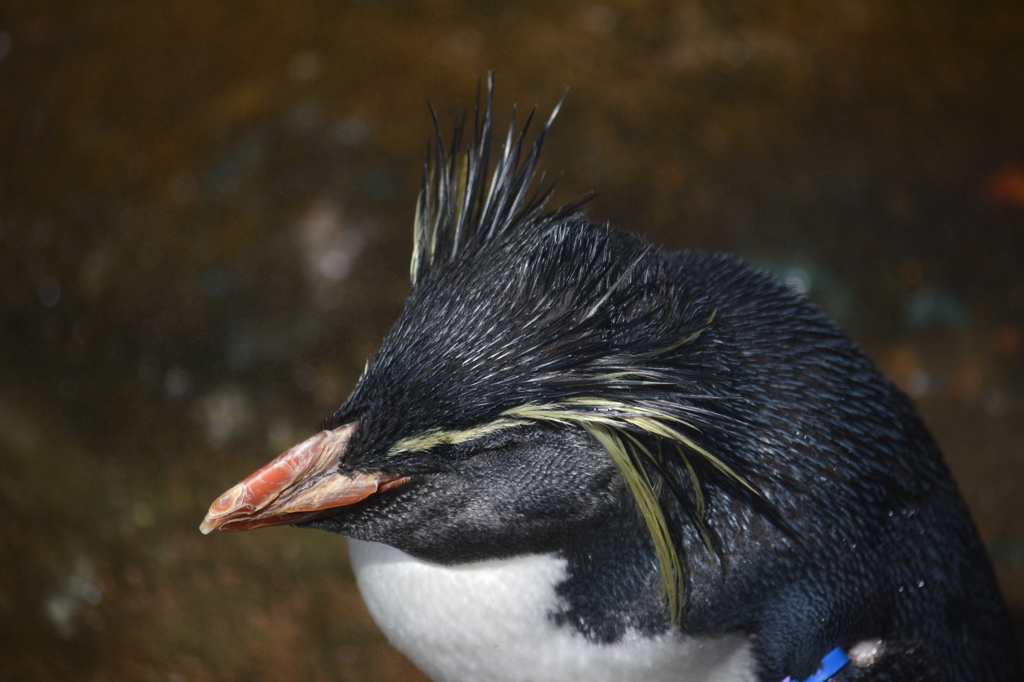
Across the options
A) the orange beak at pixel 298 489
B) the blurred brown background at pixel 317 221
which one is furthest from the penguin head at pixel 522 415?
the blurred brown background at pixel 317 221

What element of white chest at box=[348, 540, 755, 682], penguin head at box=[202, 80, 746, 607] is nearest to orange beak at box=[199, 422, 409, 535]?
penguin head at box=[202, 80, 746, 607]

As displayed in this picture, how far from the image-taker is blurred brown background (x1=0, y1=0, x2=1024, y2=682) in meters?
2.54

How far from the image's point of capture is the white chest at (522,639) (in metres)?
1.58

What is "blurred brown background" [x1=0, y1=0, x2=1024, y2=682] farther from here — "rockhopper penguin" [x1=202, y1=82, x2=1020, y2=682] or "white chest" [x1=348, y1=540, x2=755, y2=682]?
"rockhopper penguin" [x1=202, y1=82, x2=1020, y2=682]

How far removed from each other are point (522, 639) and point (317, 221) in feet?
5.46

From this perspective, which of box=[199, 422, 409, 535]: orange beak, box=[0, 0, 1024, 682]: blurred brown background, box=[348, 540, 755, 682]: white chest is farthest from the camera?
box=[0, 0, 1024, 682]: blurred brown background

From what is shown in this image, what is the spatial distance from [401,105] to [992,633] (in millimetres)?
2161

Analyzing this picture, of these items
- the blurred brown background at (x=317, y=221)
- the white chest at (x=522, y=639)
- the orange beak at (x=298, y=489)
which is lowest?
the white chest at (x=522, y=639)

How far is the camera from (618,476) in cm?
147

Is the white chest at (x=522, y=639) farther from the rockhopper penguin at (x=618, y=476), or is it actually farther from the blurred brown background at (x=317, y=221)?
the blurred brown background at (x=317, y=221)

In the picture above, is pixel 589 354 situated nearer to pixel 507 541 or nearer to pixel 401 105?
pixel 507 541

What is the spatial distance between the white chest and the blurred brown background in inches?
34.5

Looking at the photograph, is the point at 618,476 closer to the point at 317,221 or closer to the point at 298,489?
the point at 298,489

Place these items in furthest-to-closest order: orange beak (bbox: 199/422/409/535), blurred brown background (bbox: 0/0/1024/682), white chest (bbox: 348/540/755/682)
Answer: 1. blurred brown background (bbox: 0/0/1024/682)
2. white chest (bbox: 348/540/755/682)
3. orange beak (bbox: 199/422/409/535)
